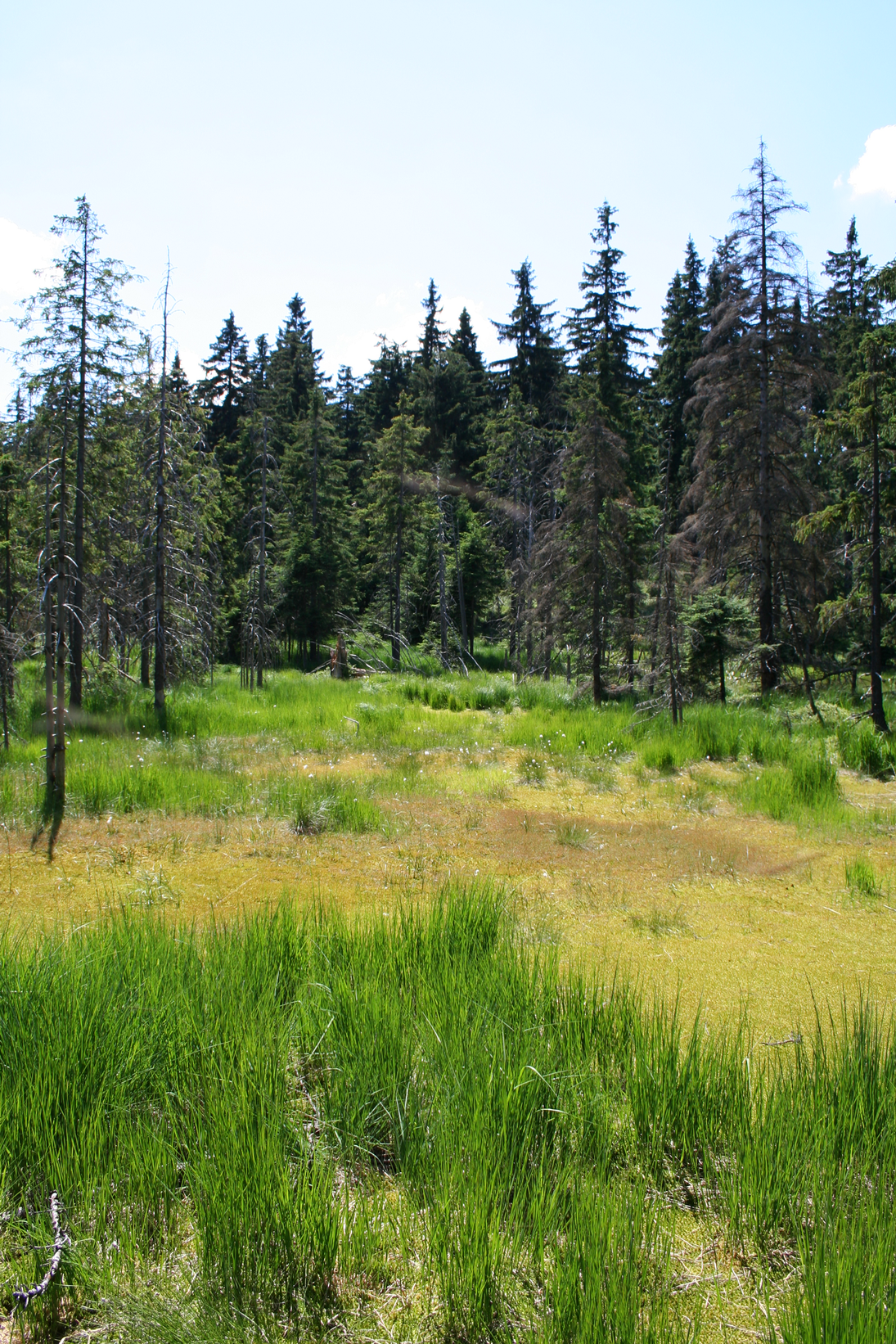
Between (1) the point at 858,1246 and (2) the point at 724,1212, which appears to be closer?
(1) the point at 858,1246

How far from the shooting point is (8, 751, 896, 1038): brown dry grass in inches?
231

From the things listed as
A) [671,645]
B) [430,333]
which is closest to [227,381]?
[430,333]

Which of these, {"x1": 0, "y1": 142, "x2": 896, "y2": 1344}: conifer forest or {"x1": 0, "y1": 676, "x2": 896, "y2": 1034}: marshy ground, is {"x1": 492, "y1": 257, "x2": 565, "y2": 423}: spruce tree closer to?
{"x1": 0, "y1": 142, "x2": 896, "y2": 1344}: conifer forest

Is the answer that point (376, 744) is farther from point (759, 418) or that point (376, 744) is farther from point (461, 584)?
point (461, 584)

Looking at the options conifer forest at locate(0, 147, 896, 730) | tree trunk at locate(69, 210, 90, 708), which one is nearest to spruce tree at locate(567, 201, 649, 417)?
conifer forest at locate(0, 147, 896, 730)

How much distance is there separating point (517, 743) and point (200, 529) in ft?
43.3

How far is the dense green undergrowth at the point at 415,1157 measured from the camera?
96.5 inches

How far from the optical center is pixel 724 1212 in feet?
9.74

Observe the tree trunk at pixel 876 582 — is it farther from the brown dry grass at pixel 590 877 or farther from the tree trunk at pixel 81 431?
the tree trunk at pixel 81 431

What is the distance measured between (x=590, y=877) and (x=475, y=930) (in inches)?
128

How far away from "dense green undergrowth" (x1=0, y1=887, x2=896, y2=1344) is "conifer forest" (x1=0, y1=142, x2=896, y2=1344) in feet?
0.06

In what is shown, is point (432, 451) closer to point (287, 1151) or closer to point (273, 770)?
point (273, 770)

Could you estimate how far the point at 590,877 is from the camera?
8.22 meters

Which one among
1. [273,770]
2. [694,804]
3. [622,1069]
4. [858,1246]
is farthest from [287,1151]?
[273,770]
